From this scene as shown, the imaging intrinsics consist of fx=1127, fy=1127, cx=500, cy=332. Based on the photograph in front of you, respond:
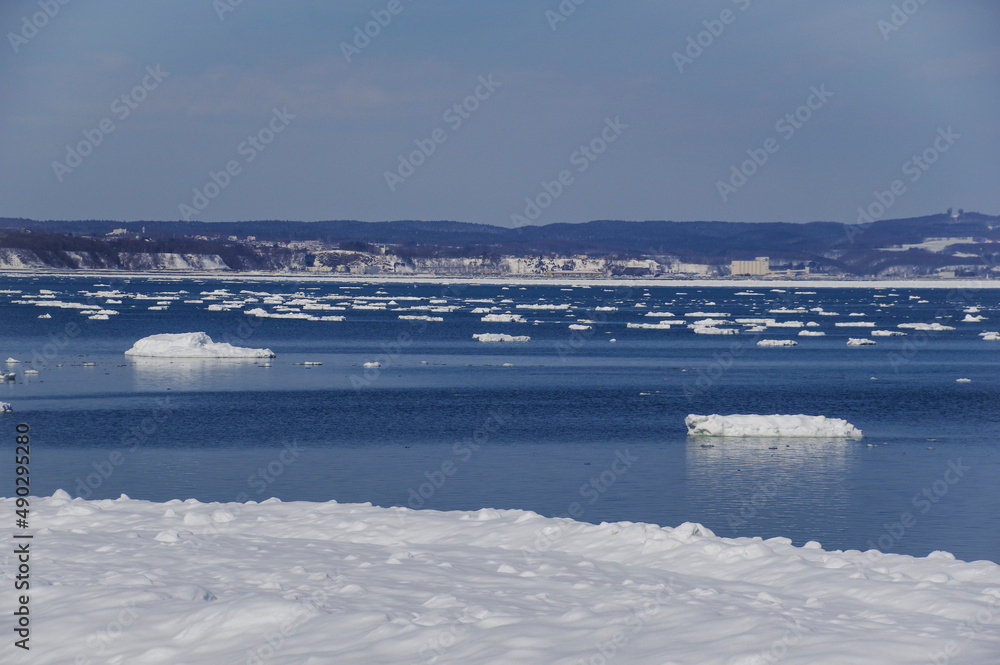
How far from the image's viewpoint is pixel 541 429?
25875 mm

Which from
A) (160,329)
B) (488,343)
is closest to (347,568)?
(488,343)

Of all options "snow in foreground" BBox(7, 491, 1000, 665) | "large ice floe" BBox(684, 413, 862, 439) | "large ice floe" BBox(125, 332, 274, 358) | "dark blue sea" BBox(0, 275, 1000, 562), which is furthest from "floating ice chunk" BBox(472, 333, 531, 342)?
"snow in foreground" BBox(7, 491, 1000, 665)

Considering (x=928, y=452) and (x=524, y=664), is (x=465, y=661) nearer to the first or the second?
(x=524, y=664)

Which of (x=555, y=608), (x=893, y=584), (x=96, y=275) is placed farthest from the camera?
(x=96, y=275)

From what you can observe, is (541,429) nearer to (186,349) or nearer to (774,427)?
(774,427)

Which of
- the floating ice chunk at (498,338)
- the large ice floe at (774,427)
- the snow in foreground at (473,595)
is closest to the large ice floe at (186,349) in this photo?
the floating ice chunk at (498,338)

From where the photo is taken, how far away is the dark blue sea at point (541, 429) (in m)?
16.8

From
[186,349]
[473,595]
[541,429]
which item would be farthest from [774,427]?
[186,349]

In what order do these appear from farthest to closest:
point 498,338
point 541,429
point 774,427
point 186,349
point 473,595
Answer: point 498,338
point 186,349
point 541,429
point 774,427
point 473,595

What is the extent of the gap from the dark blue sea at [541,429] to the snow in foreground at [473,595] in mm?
4417

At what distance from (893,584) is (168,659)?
5721 mm

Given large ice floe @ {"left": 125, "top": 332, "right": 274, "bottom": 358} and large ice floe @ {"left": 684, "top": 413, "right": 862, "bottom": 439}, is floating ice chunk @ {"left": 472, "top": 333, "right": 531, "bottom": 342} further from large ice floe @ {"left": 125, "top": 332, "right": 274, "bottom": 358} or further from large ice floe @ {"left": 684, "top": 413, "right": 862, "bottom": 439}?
large ice floe @ {"left": 684, "top": 413, "right": 862, "bottom": 439}

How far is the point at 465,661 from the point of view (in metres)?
7.18

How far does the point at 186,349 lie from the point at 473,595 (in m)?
36.4
